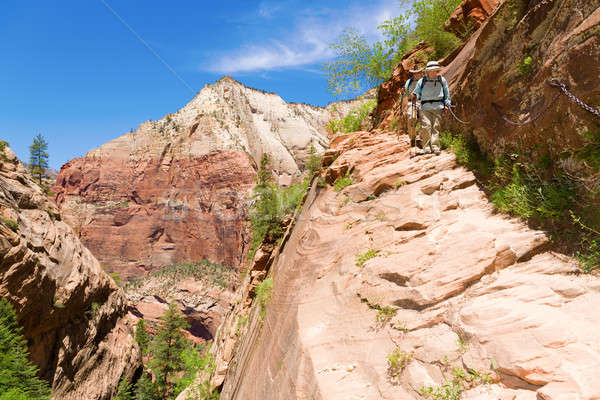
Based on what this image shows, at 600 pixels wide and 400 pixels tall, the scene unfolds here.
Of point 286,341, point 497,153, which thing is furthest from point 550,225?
point 286,341

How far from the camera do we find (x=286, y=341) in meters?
5.40

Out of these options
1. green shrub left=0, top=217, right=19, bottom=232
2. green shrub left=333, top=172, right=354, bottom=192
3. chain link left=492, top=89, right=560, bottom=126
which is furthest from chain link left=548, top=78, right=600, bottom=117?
green shrub left=0, top=217, right=19, bottom=232

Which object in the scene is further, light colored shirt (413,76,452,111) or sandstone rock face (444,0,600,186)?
light colored shirt (413,76,452,111)

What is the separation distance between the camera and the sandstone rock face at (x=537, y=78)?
352 centimetres

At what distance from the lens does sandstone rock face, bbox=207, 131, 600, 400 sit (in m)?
2.53

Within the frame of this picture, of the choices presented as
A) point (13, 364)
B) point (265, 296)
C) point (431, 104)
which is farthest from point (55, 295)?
point (431, 104)

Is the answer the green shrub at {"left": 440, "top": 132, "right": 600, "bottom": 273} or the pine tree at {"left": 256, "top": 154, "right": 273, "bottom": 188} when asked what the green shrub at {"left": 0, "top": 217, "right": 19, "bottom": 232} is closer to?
the pine tree at {"left": 256, "top": 154, "right": 273, "bottom": 188}

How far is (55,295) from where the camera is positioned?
19078mm

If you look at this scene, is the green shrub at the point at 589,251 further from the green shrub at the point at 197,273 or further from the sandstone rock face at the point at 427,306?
the green shrub at the point at 197,273

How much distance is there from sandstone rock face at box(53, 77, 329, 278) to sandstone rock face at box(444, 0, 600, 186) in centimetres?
7014

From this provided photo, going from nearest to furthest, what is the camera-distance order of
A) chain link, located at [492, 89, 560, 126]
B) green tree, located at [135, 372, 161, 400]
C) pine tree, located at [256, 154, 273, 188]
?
chain link, located at [492, 89, 560, 126] < pine tree, located at [256, 154, 273, 188] < green tree, located at [135, 372, 161, 400]

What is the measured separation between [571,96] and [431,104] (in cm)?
372

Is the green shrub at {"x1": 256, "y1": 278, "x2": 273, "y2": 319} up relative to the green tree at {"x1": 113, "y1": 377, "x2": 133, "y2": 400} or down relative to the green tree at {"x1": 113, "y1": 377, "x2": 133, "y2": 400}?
up

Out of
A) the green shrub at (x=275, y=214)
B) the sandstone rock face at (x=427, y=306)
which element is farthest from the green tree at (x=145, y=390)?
the sandstone rock face at (x=427, y=306)
